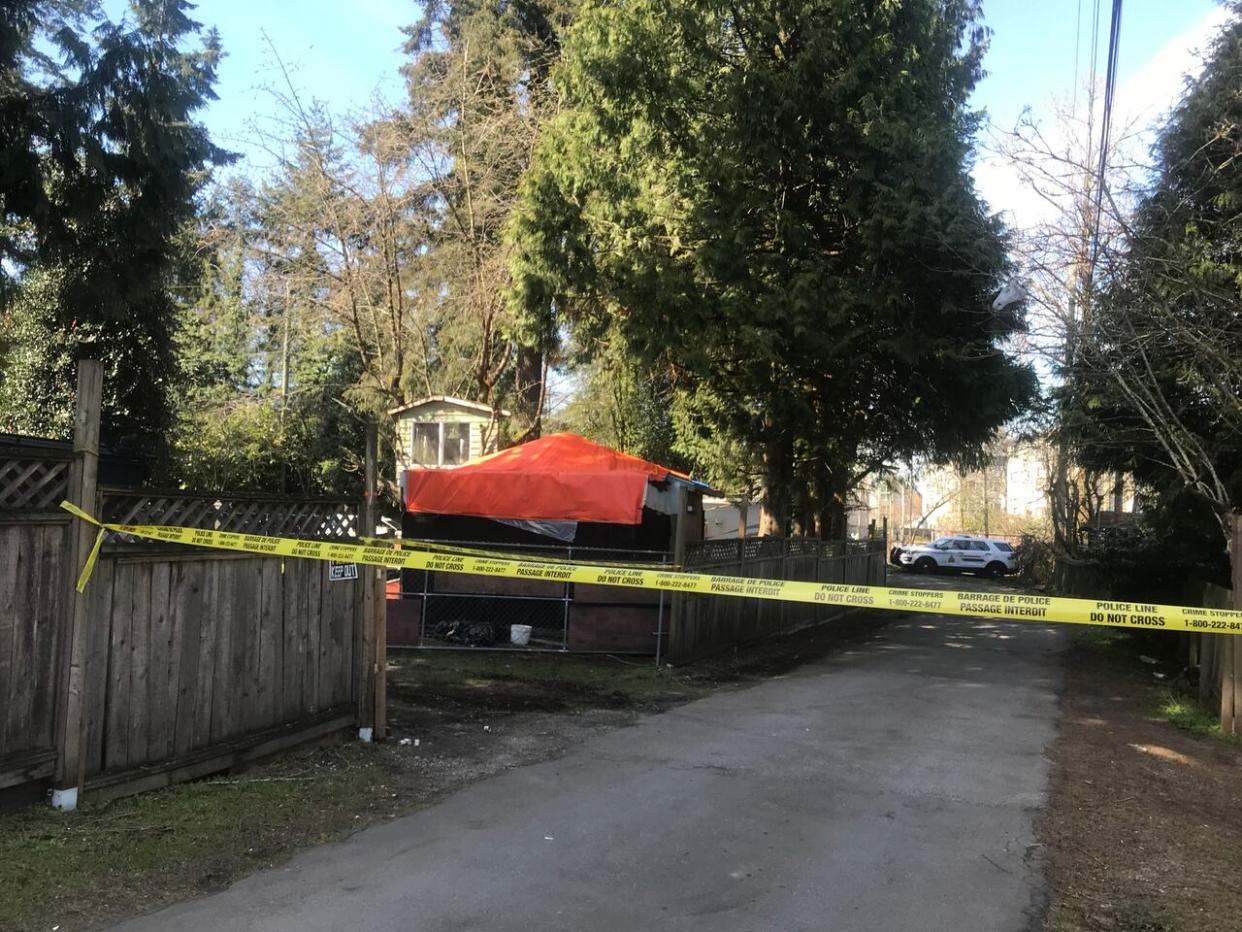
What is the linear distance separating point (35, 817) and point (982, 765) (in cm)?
630

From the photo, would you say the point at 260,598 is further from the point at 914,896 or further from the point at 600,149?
the point at 600,149

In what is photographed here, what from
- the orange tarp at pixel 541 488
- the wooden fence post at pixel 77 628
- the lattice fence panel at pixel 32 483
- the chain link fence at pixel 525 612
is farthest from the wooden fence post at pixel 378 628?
the orange tarp at pixel 541 488

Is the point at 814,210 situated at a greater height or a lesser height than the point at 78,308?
greater

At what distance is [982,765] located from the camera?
290 inches

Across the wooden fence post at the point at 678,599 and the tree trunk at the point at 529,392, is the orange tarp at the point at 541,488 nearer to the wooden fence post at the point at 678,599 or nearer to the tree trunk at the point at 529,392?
the wooden fence post at the point at 678,599

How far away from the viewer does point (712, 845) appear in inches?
209

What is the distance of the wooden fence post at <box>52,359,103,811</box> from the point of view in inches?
204

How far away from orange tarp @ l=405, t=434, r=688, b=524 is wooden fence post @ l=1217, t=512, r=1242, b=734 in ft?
23.5

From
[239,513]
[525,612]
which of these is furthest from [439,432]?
[239,513]

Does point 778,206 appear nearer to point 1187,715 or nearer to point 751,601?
point 751,601

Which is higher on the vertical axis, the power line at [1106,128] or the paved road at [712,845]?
the power line at [1106,128]

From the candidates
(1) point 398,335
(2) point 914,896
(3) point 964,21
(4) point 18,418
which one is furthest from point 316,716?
(4) point 18,418

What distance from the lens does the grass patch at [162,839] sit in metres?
4.23

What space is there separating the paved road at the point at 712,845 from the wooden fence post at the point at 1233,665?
154cm
